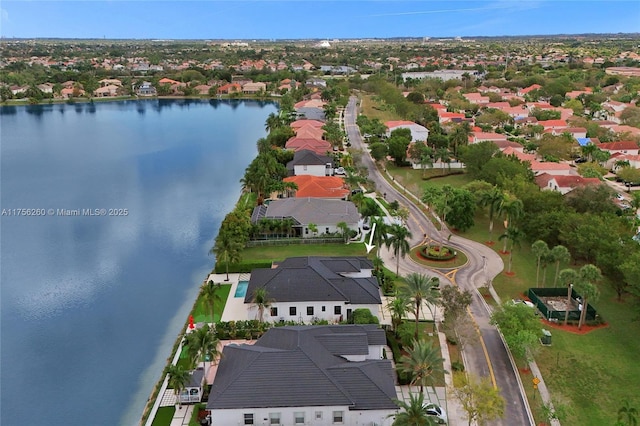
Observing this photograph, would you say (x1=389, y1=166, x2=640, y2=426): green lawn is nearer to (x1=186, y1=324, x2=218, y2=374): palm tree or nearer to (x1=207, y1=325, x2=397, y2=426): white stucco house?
(x1=207, y1=325, x2=397, y2=426): white stucco house

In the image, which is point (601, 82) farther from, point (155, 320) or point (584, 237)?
point (155, 320)

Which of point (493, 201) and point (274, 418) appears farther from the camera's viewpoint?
point (493, 201)

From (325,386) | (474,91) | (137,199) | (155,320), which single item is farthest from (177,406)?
(474,91)

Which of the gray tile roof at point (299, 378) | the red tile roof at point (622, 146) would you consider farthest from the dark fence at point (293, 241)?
the red tile roof at point (622, 146)

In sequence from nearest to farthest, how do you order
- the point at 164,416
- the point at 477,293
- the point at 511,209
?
the point at 164,416, the point at 477,293, the point at 511,209

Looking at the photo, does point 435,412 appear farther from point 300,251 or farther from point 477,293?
point 300,251

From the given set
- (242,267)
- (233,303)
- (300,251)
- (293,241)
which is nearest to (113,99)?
(293,241)

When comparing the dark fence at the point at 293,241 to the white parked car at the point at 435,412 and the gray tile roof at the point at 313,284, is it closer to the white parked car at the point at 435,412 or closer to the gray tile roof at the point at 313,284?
the gray tile roof at the point at 313,284
